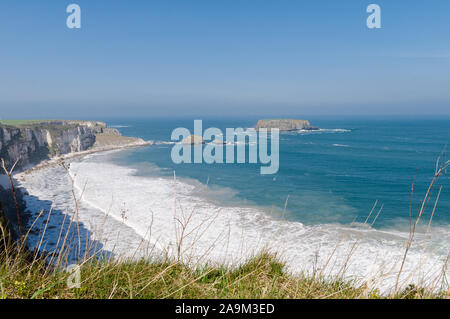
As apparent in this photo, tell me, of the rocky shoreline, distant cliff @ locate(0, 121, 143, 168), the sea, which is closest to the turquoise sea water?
the sea

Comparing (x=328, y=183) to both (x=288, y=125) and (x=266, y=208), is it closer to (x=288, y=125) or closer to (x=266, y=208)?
(x=266, y=208)

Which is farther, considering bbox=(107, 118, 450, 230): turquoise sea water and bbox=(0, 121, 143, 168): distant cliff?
bbox=(0, 121, 143, 168): distant cliff

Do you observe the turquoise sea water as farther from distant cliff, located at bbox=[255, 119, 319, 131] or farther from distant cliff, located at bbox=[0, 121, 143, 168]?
distant cliff, located at bbox=[255, 119, 319, 131]

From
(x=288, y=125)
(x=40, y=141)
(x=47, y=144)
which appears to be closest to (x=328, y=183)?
(x=40, y=141)

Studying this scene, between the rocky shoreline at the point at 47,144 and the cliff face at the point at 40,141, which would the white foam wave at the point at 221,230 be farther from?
the cliff face at the point at 40,141

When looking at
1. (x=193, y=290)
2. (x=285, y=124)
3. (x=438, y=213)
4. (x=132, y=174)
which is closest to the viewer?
(x=193, y=290)
